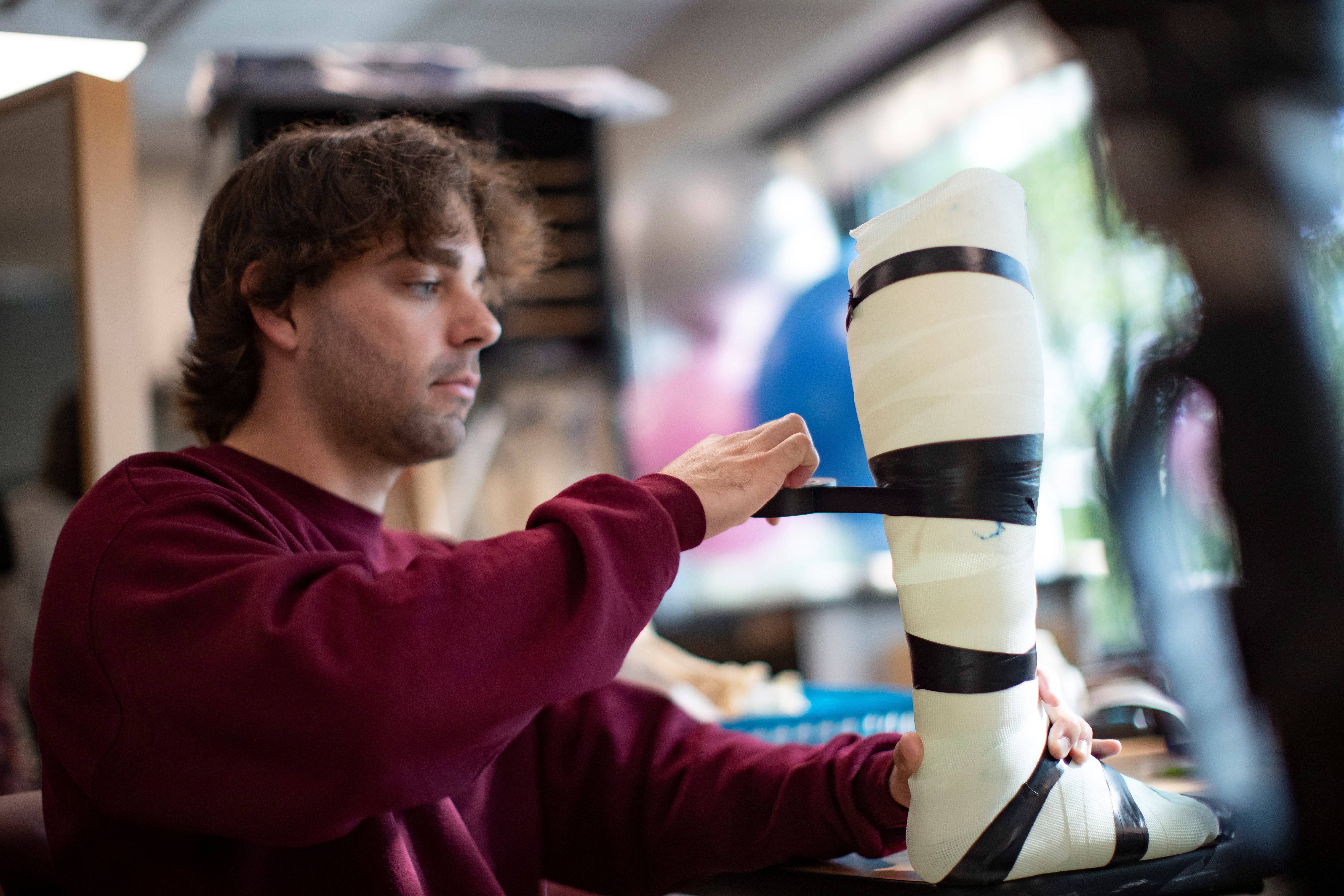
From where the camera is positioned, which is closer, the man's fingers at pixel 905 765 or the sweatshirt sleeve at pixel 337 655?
the sweatshirt sleeve at pixel 337 655

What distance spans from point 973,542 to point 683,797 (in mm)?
397

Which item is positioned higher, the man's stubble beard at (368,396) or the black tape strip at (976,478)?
the man's stubble beard at (368,396)

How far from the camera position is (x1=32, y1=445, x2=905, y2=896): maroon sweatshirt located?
0.61 meters

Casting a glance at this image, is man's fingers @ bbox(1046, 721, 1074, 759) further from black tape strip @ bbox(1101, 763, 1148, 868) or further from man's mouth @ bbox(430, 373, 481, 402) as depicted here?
man's mouth @ bbox(430, 373, 481, 402)

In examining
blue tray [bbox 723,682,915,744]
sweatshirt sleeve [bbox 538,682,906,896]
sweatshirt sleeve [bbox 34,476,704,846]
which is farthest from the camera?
blue tray [bbox 723,682,915,744]

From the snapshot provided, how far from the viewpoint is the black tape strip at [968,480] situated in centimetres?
68

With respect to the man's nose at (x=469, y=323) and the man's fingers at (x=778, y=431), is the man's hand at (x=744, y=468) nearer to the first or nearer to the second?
the man's fingers at (x=778, y=431)

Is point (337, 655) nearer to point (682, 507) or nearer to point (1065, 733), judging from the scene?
point (682, 507)

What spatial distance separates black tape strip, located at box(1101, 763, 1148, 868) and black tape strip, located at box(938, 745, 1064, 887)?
6 centimetres

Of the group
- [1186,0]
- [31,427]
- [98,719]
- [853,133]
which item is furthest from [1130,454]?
[853,133]

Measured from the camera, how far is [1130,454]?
759mm

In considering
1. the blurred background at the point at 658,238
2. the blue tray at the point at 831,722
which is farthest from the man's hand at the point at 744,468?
the blue tray at the point at 831,722

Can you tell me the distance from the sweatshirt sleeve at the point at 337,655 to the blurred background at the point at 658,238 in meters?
0.38

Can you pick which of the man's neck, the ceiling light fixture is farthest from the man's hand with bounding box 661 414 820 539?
the ceiling light fixture
